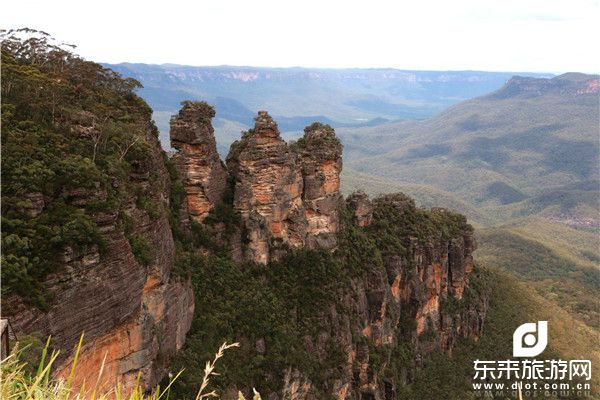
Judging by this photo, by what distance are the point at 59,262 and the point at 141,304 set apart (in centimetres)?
545

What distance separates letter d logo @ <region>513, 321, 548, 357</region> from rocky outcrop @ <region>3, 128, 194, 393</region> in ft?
99.2

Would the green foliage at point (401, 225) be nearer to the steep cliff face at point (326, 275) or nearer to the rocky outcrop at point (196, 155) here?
the steep cliff face at point (326, 275)

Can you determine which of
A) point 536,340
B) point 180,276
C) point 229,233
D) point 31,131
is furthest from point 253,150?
point 536,340

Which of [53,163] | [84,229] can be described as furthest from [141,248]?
[53,163]

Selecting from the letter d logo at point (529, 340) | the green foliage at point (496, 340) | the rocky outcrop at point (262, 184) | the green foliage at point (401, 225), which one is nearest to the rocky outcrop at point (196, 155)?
the rocky outcrop at point (262, 184)

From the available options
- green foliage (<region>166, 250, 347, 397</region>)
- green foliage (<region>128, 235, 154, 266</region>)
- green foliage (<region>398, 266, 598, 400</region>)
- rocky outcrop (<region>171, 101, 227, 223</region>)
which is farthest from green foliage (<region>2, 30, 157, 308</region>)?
green foliage (<region>398, 266, 598, 400</region>)

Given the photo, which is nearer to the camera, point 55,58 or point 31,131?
point 31,131

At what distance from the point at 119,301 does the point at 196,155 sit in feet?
45.6

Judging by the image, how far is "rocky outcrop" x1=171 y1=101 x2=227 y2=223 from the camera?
1217 inches

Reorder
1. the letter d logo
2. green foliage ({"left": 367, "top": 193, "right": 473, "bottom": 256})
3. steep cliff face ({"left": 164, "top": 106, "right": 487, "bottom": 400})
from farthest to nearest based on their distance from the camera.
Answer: green foliage ({"left": 367, "top": 193, "right": 473, "bottom": 256})
the letter d logo
steep cliff face ({"left": 164, "top": 106, "right": 487, "bottom": 400})

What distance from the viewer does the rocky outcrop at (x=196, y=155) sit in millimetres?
30922

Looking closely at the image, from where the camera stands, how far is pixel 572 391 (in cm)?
4784

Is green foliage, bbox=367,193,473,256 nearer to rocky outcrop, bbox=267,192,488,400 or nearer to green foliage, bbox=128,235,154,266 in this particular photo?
rocky outcrop, bbox=267,192,488,400

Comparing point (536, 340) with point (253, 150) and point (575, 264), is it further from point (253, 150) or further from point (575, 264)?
point (575, 264)
